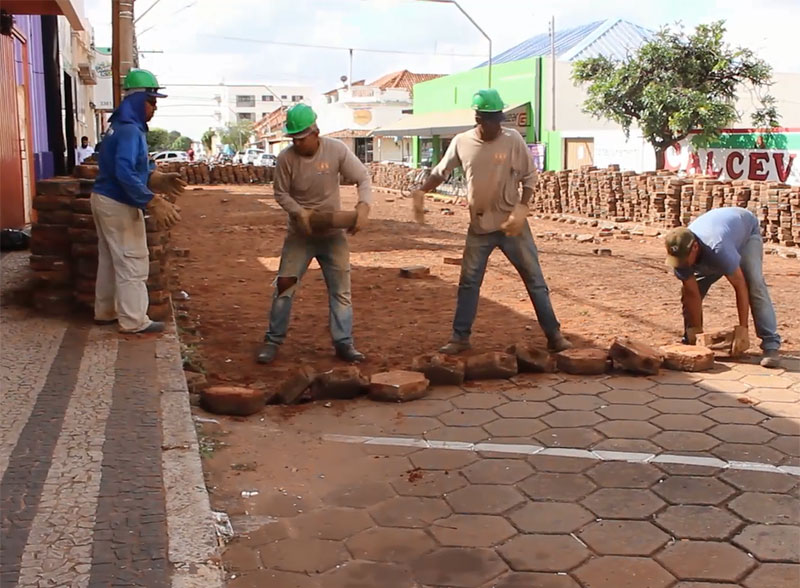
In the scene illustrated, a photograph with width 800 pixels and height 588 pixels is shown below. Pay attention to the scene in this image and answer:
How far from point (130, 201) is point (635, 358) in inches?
134

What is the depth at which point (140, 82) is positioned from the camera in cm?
575

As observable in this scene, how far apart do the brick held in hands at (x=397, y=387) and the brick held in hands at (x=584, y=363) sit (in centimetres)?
102

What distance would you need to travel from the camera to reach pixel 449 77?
38.3 m

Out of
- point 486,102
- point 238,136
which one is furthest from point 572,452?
point 238,136

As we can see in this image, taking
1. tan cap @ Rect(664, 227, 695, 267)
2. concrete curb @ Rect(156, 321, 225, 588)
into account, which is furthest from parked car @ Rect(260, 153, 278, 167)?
concrete curb @ Rect(156, 321, 225, 588)

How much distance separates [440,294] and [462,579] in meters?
6.15

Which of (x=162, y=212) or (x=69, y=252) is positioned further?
(x=69, y=252)

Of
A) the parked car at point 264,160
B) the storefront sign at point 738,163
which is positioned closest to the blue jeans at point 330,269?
the storefront sign at point 738,163

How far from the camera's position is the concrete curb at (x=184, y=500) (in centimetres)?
277

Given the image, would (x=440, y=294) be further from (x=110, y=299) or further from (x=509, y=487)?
(x=509, y=487)

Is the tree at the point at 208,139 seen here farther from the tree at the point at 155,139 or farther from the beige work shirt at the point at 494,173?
the beige work shirt at the point at 494,173

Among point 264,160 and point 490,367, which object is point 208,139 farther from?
point 490,367

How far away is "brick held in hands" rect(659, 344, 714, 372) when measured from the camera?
585 centimetres

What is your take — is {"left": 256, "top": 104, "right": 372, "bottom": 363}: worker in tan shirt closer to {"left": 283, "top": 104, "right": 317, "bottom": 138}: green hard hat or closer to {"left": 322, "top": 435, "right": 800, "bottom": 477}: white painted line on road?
{"left": 283, "top": 104, "right": 317, "bottom": 138}: green hard hat
